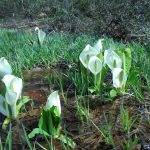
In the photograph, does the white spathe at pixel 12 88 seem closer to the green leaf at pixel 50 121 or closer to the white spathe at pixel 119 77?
the green leaf at pixel 50 121

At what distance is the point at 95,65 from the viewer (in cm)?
192

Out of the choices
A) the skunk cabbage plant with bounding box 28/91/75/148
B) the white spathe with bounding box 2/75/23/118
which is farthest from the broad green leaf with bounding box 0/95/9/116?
the skunk cabbage plant with bounding box 28/91/75/148

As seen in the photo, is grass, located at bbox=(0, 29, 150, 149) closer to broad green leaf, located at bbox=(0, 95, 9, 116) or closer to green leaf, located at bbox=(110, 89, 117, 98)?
green leaf, located at bbox=(110, 89, 117, 98)

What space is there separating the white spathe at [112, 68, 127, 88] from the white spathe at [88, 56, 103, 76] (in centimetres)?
10

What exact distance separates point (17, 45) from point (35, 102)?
2057mm

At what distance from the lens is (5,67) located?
193 centimetres

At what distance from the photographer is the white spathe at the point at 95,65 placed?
1.90m

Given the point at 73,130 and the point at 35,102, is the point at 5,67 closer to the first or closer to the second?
the point at 35,102

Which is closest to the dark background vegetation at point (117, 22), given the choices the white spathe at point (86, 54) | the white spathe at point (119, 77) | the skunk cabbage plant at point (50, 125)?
the white spathe at point (86, 54)

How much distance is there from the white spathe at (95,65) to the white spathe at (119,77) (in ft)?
0.32

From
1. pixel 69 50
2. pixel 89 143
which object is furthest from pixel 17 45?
pixel 89 143

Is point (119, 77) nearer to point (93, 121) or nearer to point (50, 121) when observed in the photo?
point (93, 121)

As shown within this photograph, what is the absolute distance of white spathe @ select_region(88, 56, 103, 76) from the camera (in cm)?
190

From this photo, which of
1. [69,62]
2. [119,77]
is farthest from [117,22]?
[119,77]
